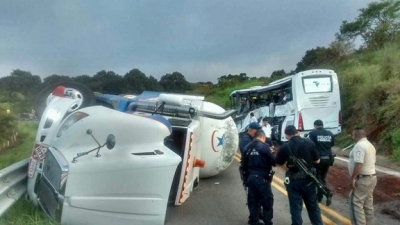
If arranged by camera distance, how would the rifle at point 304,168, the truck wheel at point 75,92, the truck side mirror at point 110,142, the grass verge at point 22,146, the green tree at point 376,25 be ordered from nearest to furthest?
the truck side mirror at point 110,142 → the rifle at point 304,168 → the truck wheel at point 75,92 → the grass verge at point 22,146 → the green tree at point 376,25

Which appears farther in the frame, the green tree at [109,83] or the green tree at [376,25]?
the green tree at [376,25]

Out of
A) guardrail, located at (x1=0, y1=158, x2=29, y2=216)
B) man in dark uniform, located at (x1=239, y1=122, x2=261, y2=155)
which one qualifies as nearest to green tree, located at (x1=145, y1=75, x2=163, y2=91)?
man in dark uniform, located at (x1=239, y1=122, x2=261, y2=155)

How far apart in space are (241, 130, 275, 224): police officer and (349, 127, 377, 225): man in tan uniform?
47.7 inches

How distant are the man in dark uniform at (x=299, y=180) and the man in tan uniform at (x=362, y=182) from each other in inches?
21.8

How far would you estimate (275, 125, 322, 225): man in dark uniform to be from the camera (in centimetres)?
780

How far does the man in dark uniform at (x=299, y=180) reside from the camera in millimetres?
7797

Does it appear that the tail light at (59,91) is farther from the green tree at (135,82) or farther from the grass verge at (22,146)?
the green tree at (135,82)

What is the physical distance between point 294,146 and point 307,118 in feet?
48.6

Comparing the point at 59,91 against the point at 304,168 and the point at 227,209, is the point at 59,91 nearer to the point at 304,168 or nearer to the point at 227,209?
the point at 227,209

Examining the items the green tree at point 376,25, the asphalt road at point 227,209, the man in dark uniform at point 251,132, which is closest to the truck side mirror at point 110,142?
the asphalt road at point 227,209

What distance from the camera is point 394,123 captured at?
769 inches

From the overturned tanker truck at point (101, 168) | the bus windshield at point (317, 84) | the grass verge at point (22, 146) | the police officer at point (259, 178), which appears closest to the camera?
the overturned tanker truck at point (101, 168)

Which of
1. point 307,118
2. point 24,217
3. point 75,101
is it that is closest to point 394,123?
point 307,118

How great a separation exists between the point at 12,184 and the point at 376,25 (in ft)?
116
